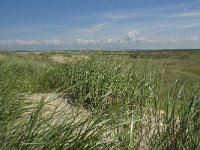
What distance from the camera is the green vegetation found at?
9.40ft

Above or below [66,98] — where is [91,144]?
above

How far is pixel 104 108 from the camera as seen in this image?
5.94 m

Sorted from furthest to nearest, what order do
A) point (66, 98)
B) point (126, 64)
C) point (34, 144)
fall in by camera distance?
point (126, 64), point (66, 98), point (34, 144)

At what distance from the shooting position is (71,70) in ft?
28.6

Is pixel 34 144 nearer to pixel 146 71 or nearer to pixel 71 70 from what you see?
pixel 146 71

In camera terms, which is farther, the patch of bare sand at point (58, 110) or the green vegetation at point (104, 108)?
the patch of bare sand at point (58, 110)

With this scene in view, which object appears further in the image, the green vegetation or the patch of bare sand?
the patch of bare sand

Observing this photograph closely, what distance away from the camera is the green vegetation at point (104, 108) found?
287cm

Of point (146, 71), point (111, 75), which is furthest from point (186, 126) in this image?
point (111, 75)

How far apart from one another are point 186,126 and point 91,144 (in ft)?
3.47

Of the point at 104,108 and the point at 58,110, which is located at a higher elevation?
the point at 58,110

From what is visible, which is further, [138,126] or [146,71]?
[146,71]

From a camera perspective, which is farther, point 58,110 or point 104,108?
point 104,108

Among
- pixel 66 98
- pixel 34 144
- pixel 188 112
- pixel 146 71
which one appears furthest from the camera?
pixel 66 98
